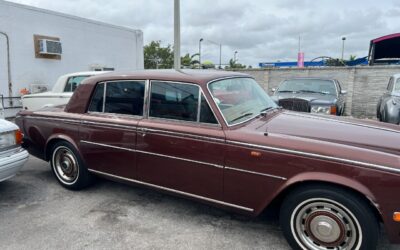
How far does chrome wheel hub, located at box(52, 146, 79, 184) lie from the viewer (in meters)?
4.29

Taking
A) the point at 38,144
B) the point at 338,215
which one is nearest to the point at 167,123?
the point at 338,215

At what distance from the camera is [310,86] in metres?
8.26

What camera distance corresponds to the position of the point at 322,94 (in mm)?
7852

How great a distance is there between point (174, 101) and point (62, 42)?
31.6 ft

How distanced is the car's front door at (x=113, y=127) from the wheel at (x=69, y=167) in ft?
0.55

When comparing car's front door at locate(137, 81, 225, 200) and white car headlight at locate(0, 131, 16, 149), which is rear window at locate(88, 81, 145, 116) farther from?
white car headlight at locate(0, 131, 16, 149)

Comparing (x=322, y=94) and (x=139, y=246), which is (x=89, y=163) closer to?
(x=139, y=246)

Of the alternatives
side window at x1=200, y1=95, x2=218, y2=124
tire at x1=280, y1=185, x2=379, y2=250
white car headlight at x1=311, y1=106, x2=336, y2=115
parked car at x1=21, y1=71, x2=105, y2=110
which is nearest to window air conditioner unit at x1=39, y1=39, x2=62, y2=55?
parked car at x1=21, y1=71, x2=105, y2=110

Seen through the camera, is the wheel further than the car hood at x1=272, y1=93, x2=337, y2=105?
No

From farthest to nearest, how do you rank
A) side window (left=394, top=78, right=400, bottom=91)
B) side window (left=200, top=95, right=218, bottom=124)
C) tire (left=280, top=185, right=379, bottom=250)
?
side window (left=394, top=78, right=400, bottom=91)
side window (left=200, top=95, right=218, bottom=124)
tire (left=280, top=185, right=379, bottom=250)

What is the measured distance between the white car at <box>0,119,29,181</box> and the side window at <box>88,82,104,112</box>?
3.38 ft

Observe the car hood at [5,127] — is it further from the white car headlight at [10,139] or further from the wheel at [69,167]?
the wheel at [69,167]

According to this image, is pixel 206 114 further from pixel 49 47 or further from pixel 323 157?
pixel 49 47

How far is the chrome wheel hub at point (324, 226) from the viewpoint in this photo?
8.65 feet
